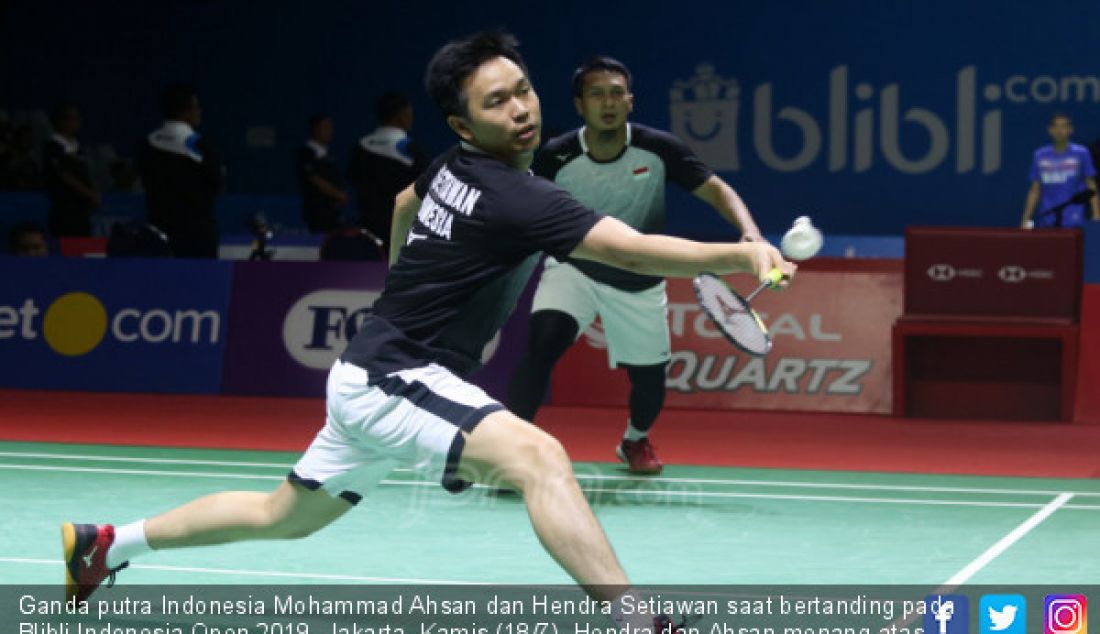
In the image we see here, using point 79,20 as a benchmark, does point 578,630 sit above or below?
below

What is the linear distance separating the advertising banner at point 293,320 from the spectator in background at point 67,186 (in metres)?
4.73

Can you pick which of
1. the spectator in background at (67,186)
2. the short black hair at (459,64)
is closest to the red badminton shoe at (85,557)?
the short black hair at (459,64)

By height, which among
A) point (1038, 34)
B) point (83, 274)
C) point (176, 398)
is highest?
point (1038, 34)

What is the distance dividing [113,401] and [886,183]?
1044cm

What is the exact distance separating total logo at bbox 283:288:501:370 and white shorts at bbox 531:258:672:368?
3.54m

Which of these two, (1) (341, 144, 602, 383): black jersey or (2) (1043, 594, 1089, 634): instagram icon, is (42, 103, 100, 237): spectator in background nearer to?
(1) (341, 144, 602, 383): black jersey

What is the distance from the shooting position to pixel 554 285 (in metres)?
7.42

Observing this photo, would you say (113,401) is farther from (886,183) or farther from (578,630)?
(886,183)

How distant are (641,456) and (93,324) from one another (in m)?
4.81

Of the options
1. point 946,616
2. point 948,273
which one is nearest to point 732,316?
point 946,616

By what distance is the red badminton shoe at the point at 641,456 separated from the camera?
7832 mm

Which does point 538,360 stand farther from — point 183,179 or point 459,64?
point 183,179

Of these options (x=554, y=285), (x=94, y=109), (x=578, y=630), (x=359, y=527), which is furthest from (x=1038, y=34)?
(x=578, y=630)

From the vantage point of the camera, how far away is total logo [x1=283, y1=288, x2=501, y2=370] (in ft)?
36.0
